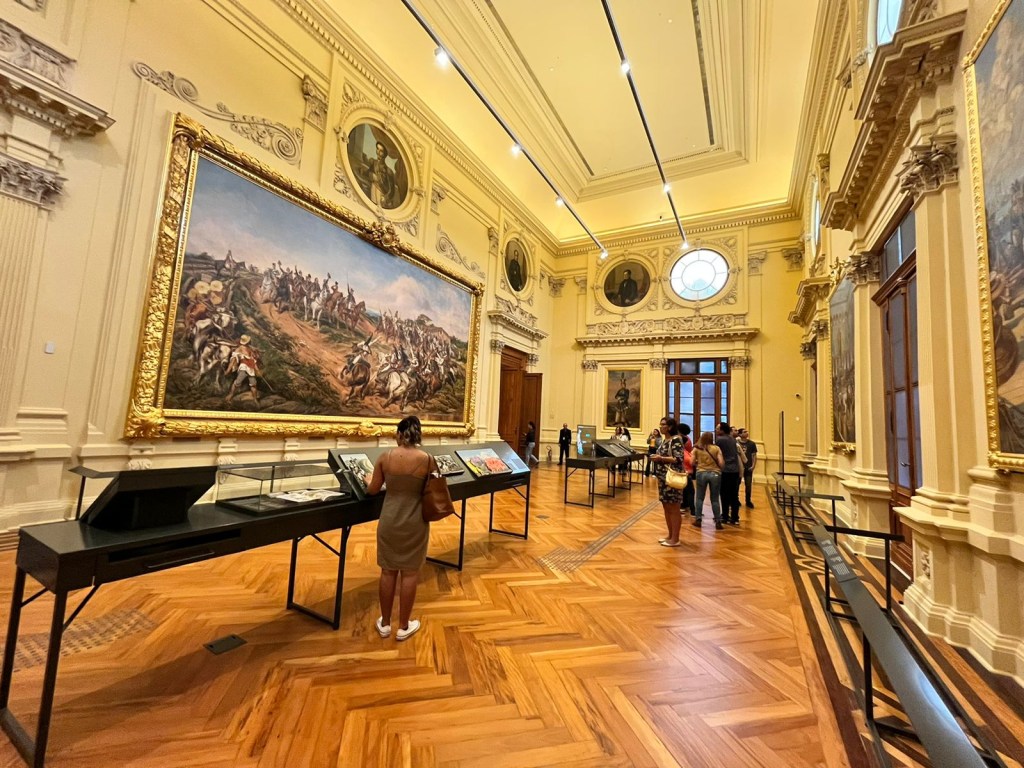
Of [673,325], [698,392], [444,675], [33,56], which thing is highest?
[33,56]

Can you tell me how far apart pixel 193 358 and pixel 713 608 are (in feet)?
21.0

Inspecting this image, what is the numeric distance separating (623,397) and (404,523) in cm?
1247

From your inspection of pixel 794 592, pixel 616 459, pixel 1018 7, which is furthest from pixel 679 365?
pixel 1018 7

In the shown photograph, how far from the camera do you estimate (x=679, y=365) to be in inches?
552

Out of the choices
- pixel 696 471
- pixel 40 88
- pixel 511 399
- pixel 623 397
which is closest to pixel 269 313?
pixel 40 88

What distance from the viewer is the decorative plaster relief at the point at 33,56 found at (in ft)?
14.1

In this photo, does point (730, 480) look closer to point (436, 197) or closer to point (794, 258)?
point (436, 197)

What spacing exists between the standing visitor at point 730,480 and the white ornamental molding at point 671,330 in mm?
7122

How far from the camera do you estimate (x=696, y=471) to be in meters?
6.21

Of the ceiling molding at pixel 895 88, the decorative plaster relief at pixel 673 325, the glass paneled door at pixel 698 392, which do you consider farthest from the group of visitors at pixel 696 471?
the decorative plaster relief at pixel 673 325

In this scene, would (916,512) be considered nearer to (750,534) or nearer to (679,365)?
(750,534)

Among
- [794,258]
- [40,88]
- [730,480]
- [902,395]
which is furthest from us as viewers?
[794,258]

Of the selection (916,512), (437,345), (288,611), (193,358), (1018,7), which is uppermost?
(1018,7)

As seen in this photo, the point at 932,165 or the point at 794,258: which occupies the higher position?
the point at 794,258
